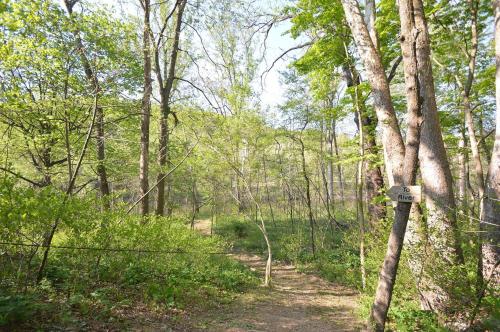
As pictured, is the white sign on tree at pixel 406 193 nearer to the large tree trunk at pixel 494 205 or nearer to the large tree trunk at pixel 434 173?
the large tree trunk at pixel 434 173

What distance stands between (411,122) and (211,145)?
20.1 ft

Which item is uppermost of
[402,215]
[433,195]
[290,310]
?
[433,195]

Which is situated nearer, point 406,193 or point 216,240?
point 406,193

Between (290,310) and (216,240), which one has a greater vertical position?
(216,240)

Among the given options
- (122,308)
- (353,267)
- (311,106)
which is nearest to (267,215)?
(311,106)

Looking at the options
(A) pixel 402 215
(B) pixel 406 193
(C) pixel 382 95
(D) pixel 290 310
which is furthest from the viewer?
(D) pixel 290 310

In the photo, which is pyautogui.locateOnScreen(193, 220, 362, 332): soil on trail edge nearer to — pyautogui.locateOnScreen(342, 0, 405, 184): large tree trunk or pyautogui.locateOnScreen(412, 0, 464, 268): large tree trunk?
pyautogui.locateOnScreen(412, 0, 464, 268): large tree trunk

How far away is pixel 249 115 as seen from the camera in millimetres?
11797

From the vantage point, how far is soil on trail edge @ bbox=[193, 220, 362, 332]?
5.07 m

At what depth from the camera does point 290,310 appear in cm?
622

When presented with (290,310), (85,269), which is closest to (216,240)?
(290,310)

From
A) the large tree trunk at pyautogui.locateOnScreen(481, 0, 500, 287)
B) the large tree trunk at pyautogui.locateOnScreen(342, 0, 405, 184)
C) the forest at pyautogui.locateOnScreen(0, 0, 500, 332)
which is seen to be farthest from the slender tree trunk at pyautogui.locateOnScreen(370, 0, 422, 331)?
the large tree trunk at pyautogui.locateOnScreen(481, 0, 500, 287)

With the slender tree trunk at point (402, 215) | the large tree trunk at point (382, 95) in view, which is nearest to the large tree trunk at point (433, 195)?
the slender tree trunk at point (402, 215)

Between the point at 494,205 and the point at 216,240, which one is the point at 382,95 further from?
the point at 216,240
